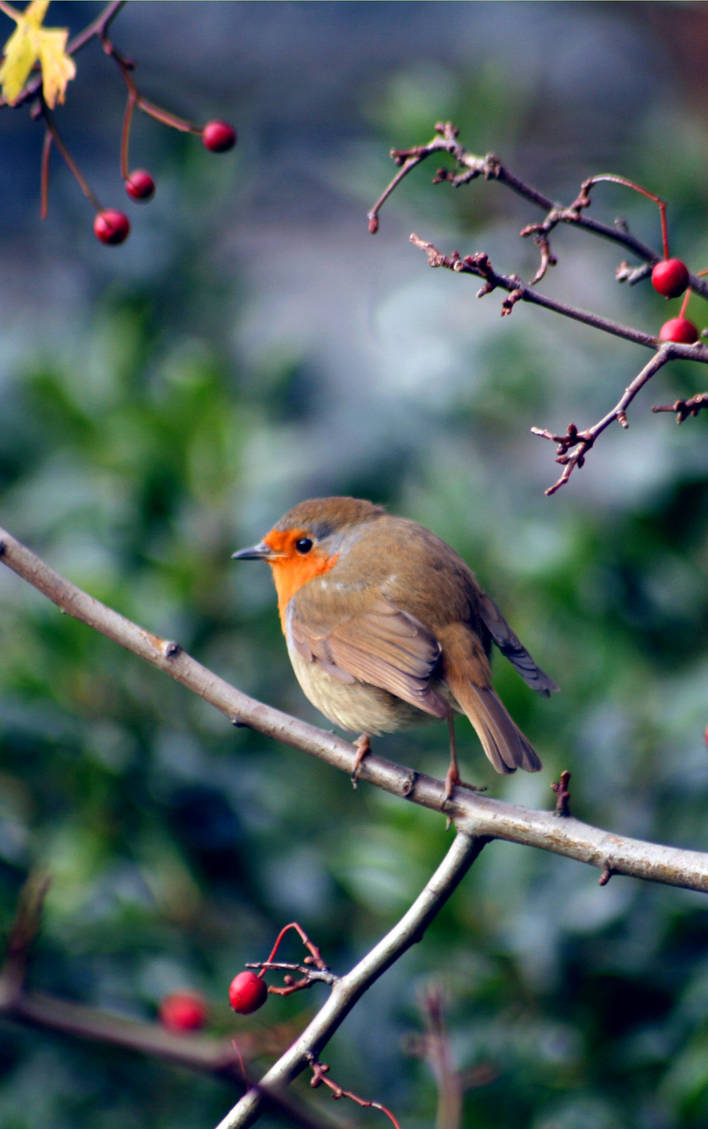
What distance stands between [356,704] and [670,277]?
3.38ft

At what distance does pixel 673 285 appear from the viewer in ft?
5.09

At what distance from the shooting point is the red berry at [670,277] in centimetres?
154

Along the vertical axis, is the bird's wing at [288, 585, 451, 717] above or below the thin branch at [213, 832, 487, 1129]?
above

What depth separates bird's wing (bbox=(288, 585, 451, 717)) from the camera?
2.10 m

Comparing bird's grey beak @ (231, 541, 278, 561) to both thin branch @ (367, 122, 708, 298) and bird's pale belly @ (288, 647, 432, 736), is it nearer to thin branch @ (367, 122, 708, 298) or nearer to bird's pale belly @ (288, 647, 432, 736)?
bird's pale belly @ (288, 647, 432, 736)

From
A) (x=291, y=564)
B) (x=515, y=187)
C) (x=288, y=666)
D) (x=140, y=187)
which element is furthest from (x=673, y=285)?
(x=288, y=666)

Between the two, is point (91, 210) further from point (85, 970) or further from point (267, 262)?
point (267, 262)

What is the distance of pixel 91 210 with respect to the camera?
4422mm

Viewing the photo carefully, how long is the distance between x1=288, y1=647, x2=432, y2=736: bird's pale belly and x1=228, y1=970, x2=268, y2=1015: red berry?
622mm

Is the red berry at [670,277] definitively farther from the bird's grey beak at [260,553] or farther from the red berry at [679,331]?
the bird's grey beak at [260,553]

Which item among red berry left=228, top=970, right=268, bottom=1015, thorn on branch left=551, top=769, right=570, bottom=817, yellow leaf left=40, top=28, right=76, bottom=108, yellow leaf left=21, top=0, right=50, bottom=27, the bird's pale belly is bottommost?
red berry left=228, top=970, right=268, bottom=1015

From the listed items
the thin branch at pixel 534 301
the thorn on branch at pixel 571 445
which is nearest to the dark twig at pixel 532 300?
the thin branch at pixel 534 301

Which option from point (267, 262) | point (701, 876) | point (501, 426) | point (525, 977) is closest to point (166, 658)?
point (701, 876)

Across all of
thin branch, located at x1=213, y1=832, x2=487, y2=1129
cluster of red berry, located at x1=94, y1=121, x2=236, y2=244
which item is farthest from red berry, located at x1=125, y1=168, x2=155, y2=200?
thin branch, located at x1=213, y1=832, x2=487, y2=1129
